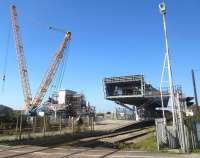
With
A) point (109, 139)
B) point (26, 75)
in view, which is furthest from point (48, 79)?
point (109, 139)

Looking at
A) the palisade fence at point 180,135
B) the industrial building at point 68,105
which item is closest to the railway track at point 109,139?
the palisade fence at point 180,135

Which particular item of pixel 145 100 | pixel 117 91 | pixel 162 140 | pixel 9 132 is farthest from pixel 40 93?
pixel 162 140

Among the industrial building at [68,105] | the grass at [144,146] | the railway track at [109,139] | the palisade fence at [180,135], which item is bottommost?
the grass at [144,146]

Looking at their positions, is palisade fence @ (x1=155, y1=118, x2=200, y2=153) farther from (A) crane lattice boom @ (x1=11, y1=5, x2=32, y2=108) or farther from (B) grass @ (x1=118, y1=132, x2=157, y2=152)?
(A) crane lattice boom @ (x1=11, y1=5, x2=32, y2=108)

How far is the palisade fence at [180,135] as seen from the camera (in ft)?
58.1

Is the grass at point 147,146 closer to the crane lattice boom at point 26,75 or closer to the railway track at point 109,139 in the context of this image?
the railway track at point 109,139

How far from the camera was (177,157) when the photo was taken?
51.3ft

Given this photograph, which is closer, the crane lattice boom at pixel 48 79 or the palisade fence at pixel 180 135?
the palisade fence at pixel 180 135

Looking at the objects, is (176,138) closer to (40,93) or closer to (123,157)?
(123,157)

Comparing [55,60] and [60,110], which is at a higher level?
[55,60]

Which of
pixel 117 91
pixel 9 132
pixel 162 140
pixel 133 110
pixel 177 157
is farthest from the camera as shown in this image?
pixel 133 110

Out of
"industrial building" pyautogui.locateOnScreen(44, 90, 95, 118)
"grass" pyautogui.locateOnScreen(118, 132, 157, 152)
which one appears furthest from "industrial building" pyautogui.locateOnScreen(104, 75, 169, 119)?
"grass" pyautogui.locateOnScreen(118, 132, 157, 152)

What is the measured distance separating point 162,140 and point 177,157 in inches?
161

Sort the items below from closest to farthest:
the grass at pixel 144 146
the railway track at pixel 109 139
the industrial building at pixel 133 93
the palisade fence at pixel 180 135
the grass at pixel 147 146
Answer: the palisade fence at pixel 180 135 → the grass at pixel 147 146 → the grass at pixel 144 146 → the railway track at pixel 109 139 → the industrial building at pixel 133 93
